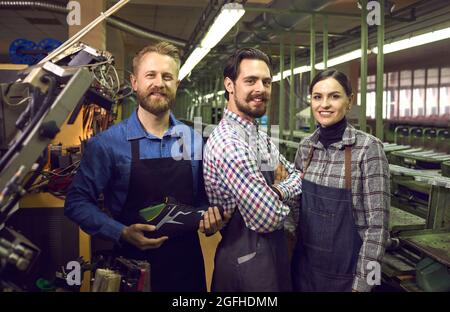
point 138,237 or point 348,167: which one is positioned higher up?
point 348,167

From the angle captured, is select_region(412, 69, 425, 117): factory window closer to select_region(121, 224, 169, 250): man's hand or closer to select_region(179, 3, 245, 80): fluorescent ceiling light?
select_region(179, 3, 245, 80): fluorescent ceiling light

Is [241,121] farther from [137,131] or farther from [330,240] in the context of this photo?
[330,240]

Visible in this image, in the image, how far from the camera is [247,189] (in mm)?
1435

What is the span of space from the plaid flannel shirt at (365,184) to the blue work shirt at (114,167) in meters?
0.54

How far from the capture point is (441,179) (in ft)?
8.80

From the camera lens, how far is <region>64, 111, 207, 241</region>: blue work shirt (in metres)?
1.51

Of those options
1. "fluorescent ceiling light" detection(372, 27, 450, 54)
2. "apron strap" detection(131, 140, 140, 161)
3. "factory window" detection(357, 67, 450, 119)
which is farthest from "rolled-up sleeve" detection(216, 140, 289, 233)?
"factory window" detection(357, 67, 450, 119)

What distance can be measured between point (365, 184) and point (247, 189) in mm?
530

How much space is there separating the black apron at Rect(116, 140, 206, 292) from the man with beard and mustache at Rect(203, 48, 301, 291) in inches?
4.6

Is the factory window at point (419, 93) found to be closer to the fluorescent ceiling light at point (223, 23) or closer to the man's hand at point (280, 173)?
the fluorescent ceiling light at point (223, 23)

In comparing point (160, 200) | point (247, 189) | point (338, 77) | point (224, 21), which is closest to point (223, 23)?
point (224, 21)

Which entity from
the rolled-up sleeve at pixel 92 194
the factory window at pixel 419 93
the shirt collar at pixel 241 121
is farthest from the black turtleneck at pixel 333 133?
the factory window at pixel 419 93
